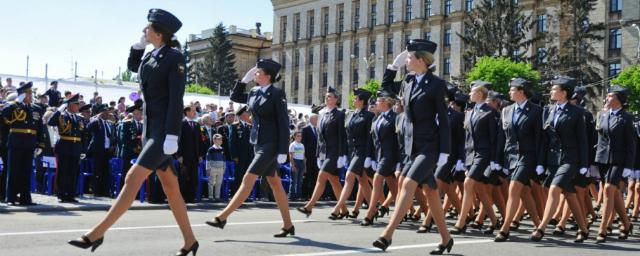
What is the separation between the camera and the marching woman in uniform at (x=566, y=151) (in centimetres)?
1064

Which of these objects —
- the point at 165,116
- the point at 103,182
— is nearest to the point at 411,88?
the point at 165,116

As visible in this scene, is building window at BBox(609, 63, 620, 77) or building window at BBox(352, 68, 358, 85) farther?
building window at BBox(352, 68, 358, 85)

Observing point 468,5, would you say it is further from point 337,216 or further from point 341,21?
point 337,216

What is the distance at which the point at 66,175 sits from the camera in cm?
1574

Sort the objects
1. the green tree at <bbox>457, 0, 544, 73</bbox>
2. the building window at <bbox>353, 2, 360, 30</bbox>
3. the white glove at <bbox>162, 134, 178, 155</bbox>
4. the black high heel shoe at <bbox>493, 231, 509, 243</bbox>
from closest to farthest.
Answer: the white glove at <bbox>162, 134, 178, 155</bbox>
the black high heel shoe at <bbox>493, 231, 509, 243</bbox>
the green tree at <bbox>457, 0, 544, 73</bbox>
the building window at <bbox>353, 2, 360, 30</bbox>

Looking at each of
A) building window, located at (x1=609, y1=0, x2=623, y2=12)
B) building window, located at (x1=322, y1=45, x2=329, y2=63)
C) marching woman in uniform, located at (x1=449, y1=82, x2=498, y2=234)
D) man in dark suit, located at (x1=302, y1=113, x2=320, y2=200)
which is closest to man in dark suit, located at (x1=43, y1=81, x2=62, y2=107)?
man in dark suit, located at (x1=302, y1=113, x2=320, y2=200)

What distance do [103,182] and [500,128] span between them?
31.3 ft

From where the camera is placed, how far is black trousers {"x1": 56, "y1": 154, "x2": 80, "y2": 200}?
1561 cm

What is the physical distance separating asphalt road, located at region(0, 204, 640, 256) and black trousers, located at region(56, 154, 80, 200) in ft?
8.11

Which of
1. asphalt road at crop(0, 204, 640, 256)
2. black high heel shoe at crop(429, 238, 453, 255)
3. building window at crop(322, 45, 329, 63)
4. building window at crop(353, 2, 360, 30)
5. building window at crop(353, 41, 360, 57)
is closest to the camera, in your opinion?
asphalt road at crop(0, 204, 640, 256)

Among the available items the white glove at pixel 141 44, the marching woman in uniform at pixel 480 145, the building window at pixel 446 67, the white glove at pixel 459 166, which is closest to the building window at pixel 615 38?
the building window at pixel 446 67

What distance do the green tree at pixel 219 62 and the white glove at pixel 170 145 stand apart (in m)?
99.5

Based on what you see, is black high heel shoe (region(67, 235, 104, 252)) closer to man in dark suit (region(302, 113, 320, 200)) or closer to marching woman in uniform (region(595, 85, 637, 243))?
marching woman in uniform (region(595, 85, 637, 243))

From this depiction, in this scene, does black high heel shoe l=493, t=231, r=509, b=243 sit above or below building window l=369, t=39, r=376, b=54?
below
